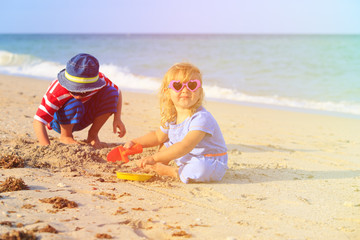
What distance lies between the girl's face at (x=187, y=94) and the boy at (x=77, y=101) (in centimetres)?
92

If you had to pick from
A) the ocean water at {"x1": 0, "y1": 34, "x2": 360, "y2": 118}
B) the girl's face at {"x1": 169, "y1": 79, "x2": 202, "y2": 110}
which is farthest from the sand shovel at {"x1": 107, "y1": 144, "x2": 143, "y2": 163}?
the ocean water at {"x1": 0, "y1": 34, "x2": 360, "y2": 118}

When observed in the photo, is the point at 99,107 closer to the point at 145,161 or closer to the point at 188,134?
the point at 145,161

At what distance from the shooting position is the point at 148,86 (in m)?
11.4

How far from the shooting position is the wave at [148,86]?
8461 mm

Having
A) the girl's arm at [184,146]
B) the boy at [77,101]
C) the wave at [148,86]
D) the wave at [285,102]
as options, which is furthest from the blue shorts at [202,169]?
the wave at [285,102]

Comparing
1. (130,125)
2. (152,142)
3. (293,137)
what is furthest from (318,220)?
(130,125)

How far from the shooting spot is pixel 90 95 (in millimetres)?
3795

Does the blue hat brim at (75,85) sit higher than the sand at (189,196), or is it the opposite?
the blue hat brim at (75,85)

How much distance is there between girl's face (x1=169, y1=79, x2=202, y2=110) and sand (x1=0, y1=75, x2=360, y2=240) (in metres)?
0.63

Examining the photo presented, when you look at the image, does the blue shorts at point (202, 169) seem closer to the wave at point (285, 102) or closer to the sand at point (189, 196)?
the sand at point (189, 196)

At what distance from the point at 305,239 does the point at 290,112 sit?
222 inches

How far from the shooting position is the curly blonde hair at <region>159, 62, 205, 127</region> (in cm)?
309

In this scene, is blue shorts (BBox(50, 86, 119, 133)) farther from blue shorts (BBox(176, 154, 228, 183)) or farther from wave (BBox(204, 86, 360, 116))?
wave (BBox(204, 86, 360, 116))

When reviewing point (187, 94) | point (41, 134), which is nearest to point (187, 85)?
point (187, 94)
